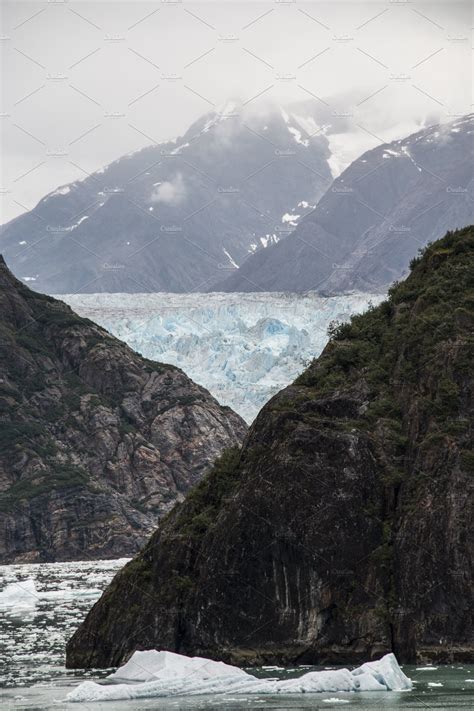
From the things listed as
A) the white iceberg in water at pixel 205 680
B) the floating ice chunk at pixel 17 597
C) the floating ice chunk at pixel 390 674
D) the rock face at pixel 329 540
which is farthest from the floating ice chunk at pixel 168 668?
the floating ice chunk at pixel 17 597

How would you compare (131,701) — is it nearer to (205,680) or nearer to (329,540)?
(205,680)

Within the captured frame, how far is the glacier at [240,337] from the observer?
164 meters

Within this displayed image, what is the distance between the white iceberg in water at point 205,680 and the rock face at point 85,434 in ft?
359

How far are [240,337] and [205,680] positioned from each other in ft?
438

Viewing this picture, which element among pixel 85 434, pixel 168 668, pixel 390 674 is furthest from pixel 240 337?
pixel 390 674

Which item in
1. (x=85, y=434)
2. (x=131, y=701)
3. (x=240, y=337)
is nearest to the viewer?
(x=131, y=701)

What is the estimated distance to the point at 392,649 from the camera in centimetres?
3975

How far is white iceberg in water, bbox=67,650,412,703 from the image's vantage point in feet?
119

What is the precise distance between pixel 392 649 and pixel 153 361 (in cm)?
14791

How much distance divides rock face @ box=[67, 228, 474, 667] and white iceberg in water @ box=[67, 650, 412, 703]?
2.49 meters

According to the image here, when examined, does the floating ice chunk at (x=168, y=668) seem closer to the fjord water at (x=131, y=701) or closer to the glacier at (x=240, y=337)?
the fjord water at (x=131, y=701)

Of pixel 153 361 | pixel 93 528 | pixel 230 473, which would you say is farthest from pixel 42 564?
pixel 230 473

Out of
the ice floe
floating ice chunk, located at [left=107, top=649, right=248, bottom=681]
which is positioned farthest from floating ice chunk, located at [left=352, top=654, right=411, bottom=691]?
the ice floe

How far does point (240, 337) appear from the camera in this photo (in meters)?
171
